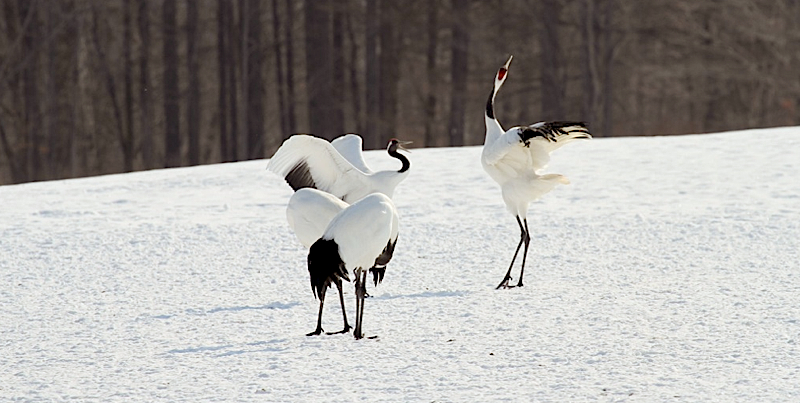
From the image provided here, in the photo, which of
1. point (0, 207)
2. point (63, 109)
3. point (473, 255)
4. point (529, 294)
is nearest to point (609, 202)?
point (473, 255)

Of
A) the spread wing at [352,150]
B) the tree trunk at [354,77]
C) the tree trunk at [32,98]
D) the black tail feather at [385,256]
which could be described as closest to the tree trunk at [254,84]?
the tree trunk at [354,77]

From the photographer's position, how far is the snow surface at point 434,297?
205 inches

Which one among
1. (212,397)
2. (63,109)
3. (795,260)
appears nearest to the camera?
(212,397)

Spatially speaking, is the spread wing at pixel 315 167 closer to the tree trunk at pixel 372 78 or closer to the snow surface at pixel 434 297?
the snow surface at pixel 434 297

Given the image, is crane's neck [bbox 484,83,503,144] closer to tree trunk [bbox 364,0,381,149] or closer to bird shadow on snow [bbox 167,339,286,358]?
bird shadow on snow [bbox 167,339,286,358]

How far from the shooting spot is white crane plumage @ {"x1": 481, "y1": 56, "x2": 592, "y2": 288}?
7590 mm

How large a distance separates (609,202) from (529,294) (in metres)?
4.20

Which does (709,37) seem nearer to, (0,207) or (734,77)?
(734,77)

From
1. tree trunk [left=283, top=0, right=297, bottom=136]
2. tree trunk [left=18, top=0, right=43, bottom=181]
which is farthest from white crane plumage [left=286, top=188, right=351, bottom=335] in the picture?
tree trunk [left=283, top=0, right=297, bottom=136]

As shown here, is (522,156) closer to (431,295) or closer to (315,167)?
(431,295)

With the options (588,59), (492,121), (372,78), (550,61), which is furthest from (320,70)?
(492,121)

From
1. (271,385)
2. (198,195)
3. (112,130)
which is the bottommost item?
(112,130)

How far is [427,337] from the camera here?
6090 millimetres

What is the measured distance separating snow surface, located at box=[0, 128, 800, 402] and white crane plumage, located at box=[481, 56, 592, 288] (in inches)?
22.7
